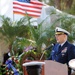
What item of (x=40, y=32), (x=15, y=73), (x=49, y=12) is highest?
(x=49, y=12)

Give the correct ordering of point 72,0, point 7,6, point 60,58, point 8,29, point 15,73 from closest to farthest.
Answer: point 60,58
point 15,73
point 8,29
point 7,6
point 72,0

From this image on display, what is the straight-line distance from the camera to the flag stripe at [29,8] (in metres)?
11.3

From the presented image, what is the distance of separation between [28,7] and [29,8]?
102 millimetres

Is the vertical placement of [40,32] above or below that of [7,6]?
below

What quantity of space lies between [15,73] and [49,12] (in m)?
4.50

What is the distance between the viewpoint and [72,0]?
19.5 m

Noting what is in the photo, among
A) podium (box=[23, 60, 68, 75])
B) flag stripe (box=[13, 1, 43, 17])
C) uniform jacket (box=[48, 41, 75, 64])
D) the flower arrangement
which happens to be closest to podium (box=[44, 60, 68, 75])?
podium (box=[23, 60, 68, 75])

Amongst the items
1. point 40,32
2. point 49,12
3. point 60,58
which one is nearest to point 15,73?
point 60,58

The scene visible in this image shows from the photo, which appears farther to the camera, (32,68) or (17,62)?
(17,62)

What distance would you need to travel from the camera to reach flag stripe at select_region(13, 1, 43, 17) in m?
11.3

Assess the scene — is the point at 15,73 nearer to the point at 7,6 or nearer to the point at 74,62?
the point at 74,62

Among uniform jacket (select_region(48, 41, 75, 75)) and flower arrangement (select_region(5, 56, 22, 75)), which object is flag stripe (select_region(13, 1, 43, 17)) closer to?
flower arrangement (select_region(5, 56, 22, 75))

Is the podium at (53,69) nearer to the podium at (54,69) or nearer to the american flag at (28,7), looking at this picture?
the podium at (54,69)

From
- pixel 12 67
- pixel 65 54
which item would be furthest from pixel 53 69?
pixel 12 67
